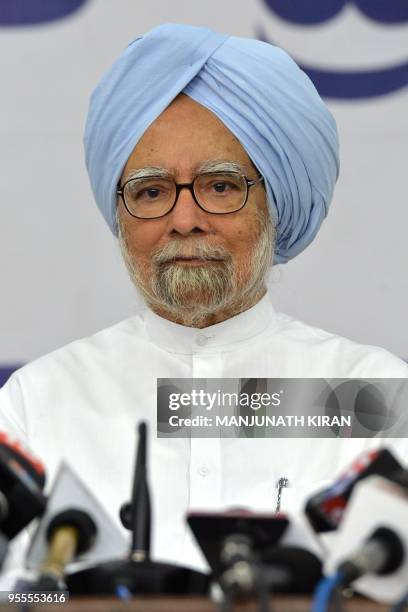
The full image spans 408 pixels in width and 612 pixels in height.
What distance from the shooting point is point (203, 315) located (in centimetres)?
283

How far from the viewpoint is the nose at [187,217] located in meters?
2.70

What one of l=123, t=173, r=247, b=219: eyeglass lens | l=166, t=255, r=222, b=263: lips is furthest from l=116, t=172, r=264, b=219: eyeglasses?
l=166, t=255, r=222, b=263: lips

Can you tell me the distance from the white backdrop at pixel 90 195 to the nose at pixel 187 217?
554 mm

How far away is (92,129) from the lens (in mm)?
2910

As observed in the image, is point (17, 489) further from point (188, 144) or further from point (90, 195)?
point (90, 195)

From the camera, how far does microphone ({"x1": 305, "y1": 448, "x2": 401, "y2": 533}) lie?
1425 mm

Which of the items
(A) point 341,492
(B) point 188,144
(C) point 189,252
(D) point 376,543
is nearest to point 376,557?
(D) point 376,543

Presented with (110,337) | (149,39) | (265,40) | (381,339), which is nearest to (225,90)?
(149,39)

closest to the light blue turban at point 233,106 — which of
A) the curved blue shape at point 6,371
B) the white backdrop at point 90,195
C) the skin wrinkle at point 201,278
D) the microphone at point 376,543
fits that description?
the skin wrinkle at point 201,278

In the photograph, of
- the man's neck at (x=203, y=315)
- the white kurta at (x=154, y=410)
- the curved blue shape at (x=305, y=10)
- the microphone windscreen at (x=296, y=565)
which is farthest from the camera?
the curved blue shape at (x=305, y=10)

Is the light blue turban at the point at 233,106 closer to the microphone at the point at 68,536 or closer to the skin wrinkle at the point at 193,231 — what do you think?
the skin wrinkle at the point at 193,231

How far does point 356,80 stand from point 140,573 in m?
2.15

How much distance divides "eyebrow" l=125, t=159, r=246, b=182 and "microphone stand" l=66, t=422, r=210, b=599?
52.1 inches

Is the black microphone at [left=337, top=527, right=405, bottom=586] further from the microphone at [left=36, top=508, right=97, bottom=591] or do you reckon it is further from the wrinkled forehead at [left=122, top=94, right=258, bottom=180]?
the wrinkled forehead at [left=122, top=94, right=258, bottom=180]
